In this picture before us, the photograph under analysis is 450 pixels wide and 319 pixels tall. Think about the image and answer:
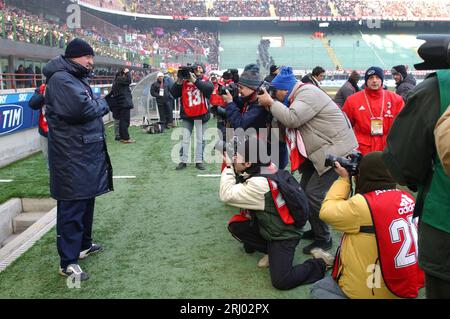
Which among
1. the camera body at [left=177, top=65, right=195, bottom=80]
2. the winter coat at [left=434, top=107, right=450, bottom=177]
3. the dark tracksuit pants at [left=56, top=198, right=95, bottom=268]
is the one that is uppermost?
the camera body at [left=177, top=65, right=195, bottom=80]

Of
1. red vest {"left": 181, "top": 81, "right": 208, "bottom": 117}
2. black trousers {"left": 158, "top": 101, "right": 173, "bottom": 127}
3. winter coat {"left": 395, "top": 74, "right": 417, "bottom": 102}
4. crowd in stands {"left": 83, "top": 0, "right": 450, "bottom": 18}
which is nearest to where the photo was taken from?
red vest {"left": 181, "top": 81, "right": 208, "bottom": 117}

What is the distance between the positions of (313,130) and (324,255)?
0.98m

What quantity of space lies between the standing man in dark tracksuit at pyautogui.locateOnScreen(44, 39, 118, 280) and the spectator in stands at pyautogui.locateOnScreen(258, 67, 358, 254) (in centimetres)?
135

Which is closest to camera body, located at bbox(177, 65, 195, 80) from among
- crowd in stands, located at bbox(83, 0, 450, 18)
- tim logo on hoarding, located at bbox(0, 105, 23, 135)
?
tim logo on hoarding, located at bbox(0, 105, 23, 135)

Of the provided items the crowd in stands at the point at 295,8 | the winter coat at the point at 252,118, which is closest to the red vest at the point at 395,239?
the winter coat at the point at 252,118

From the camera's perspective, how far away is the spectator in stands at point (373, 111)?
13.3 ft

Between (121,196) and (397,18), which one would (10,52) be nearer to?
(121,196)

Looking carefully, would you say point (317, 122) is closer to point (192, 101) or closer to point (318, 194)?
point (318, 194)

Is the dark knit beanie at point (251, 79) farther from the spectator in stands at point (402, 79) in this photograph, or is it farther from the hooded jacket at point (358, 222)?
Result: the spectator in stands at point (402, 79)

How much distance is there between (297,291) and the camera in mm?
Answer: 2928

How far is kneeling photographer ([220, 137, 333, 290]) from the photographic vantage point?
9.73ft

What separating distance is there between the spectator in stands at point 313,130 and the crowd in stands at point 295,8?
144 ft

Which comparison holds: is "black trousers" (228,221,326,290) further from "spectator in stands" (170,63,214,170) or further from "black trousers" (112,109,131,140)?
"black trousers" (112,109,131,140)
